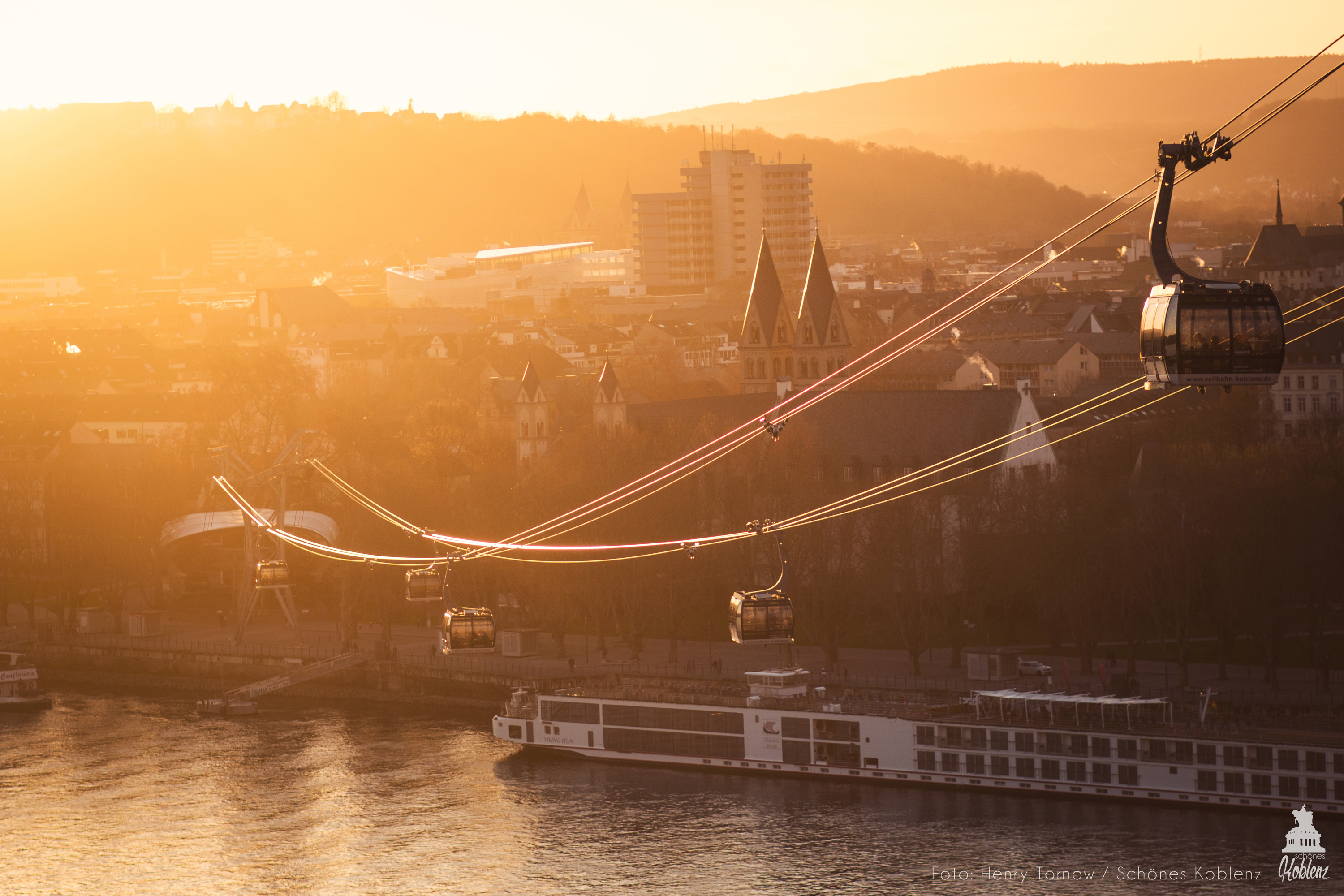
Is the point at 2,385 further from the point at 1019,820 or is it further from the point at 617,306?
the point at 1019,820

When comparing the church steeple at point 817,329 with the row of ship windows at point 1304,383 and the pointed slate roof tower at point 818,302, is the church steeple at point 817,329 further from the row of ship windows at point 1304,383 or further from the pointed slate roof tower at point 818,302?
the row of ship windows at point 1304,383

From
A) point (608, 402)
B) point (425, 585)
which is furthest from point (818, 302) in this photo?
point (425, 585)

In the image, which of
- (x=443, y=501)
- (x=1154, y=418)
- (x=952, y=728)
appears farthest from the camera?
(x=1154, y=418)

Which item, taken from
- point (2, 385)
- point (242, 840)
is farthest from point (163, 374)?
point (242, 840)

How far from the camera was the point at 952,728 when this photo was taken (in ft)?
138

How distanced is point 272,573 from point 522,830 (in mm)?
15177

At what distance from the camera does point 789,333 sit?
82.9m

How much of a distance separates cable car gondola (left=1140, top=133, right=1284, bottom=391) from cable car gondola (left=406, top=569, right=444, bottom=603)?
1011 inches

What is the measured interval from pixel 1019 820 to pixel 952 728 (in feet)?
12.8

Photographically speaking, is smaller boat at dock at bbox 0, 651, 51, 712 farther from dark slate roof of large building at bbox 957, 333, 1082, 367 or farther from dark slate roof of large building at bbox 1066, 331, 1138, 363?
dark slate roof of large building at bbox 957, 333, 1082, 367

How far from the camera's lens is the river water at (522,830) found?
34.2 metres

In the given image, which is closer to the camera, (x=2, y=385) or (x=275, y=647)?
(x=275, y=647)

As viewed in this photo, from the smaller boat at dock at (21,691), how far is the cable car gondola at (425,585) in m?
21.4

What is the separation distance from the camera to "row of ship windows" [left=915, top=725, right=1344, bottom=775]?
3772 centimetres
